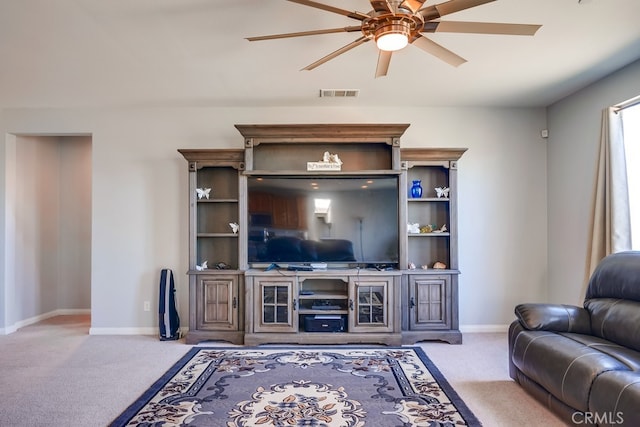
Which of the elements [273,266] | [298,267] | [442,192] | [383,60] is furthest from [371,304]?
[383,60]

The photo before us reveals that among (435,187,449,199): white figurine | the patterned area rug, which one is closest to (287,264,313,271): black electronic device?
the patterned area rug

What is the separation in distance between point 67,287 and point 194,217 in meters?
2.89

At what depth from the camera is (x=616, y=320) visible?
104 inches

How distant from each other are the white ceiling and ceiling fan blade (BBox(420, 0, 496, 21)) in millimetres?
534

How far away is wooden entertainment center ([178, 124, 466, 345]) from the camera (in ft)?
13.3

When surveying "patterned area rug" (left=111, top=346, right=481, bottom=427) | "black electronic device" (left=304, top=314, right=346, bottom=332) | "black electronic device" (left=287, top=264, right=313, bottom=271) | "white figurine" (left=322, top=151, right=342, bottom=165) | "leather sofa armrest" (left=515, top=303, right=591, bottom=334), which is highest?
"white figurine" (left=322, top=151, right=342, bottom=165)

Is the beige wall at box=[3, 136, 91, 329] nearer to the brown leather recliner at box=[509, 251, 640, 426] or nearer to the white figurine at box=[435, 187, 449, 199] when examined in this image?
the white figurine at box=[435, 187, 449, 199]

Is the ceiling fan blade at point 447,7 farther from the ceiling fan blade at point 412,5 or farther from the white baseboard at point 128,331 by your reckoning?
the white baseboard at point 128,331

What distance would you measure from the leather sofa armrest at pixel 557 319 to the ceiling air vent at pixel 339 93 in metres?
2.63

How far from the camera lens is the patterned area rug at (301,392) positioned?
8.12 ft

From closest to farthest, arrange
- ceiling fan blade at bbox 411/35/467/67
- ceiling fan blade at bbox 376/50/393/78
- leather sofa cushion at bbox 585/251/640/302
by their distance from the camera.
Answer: ceiling fan blade at bbox 411/35/467/67, ceiling fan blade at bbox 376/50/393/78, leather sofa cushion at bbox 585/251/640/302

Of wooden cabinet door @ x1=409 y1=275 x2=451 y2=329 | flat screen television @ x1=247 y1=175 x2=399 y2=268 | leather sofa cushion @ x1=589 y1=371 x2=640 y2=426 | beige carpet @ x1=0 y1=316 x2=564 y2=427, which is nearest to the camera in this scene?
leather sofa cushion @ x1=589 y1=371 x2=640 y2=426

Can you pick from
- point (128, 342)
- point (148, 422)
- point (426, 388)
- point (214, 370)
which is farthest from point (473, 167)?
point (128, 342)

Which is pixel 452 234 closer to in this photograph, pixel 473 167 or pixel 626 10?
pixel 473 167
